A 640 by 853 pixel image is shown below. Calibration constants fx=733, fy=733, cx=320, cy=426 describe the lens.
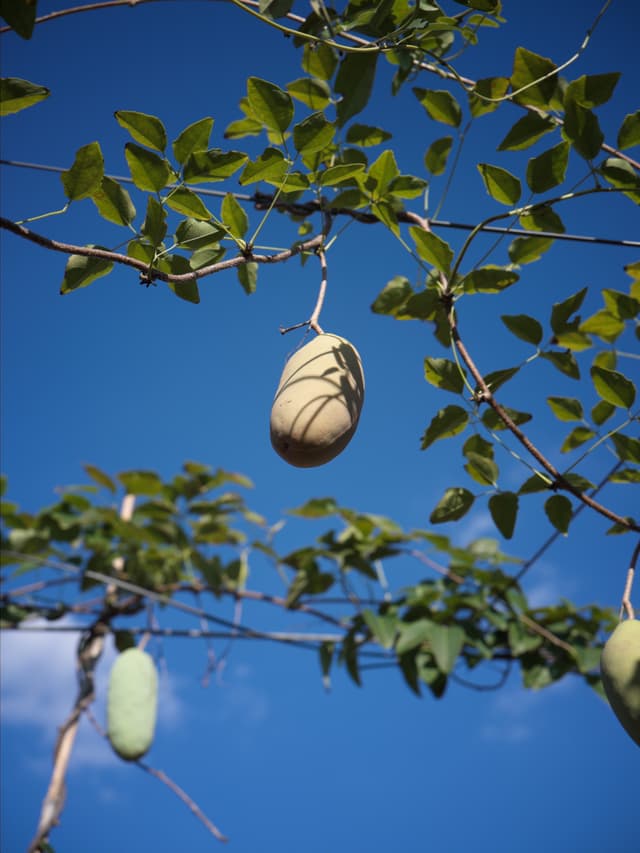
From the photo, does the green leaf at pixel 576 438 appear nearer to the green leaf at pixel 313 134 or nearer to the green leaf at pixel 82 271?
the green leaf at pixel 313 134

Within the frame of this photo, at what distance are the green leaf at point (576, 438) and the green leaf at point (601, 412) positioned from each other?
0.02m

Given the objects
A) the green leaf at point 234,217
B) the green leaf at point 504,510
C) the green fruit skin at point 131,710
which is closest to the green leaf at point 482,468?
the green leaf at point 504,510

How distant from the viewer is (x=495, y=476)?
1006 mm

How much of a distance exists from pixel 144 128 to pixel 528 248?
61 centimetres

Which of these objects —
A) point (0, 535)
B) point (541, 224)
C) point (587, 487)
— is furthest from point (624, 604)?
point (0, 535)

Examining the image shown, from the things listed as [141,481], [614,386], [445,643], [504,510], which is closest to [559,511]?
[504,510]

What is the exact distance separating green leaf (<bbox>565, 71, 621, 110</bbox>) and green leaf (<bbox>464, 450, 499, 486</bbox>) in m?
0.46

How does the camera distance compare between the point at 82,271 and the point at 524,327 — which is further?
the point at 524,327

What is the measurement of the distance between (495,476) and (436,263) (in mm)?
299

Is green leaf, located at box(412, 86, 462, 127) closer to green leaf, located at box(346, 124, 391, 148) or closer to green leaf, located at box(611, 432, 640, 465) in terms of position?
green leaf, located at box(346, 124, 391, 148)

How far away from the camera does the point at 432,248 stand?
36.9 inches

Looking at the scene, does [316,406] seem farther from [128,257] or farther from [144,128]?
[144,128]

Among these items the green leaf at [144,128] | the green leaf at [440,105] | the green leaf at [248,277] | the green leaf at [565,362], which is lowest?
the green leaf at [565,362]

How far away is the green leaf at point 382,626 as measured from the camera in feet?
6.01
